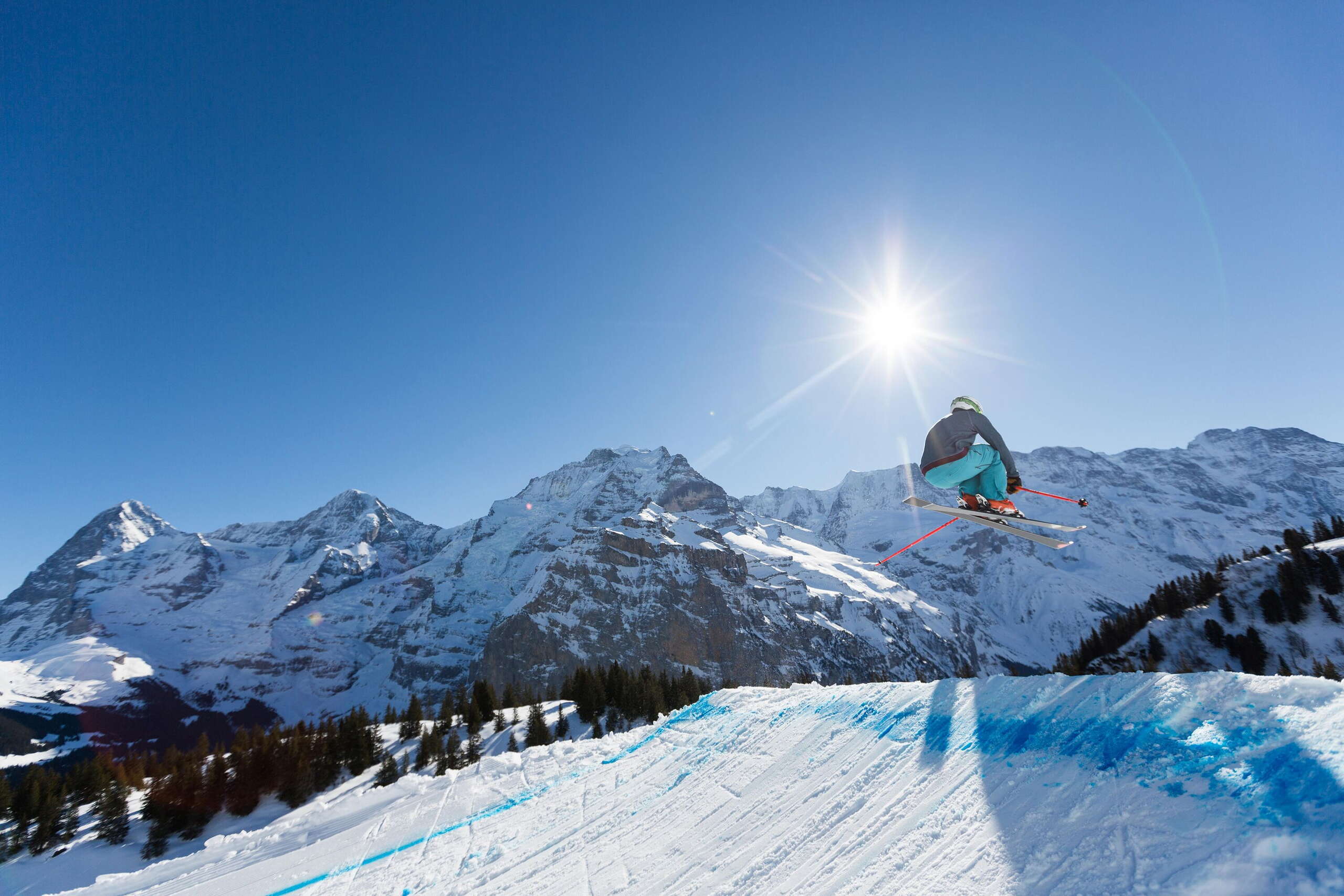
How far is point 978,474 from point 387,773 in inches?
1608

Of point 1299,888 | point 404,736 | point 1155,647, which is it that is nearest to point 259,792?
point 404,736

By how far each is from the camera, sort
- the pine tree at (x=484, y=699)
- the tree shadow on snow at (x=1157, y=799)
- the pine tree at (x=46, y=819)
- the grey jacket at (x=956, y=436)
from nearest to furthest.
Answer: the tree shadow on snow at (x=1157, y=799), the grey jacket at (x=956, y=436), the pine tree at (x=46, y=819), the pine tree at (x=484, y=699)

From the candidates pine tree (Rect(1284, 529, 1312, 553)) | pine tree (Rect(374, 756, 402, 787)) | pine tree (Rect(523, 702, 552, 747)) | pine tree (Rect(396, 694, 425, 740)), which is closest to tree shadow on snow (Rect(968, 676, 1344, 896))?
pine tree (Rect(374, 756, 402, 787))

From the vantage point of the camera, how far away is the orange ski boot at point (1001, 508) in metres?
10.9

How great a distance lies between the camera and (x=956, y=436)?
351 inches

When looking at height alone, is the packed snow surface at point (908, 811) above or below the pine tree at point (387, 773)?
above

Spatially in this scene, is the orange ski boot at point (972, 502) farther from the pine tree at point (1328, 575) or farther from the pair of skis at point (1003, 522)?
the pine tree at point (1328, 575)

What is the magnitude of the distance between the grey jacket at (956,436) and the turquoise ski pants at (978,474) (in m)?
0.14

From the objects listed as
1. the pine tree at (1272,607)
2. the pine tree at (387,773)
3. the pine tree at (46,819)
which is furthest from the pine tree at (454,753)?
the pine tree at (1272,607)

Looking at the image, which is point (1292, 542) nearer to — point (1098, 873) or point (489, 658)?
point (1098, 873)

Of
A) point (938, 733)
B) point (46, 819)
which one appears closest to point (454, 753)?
point (46, 819)

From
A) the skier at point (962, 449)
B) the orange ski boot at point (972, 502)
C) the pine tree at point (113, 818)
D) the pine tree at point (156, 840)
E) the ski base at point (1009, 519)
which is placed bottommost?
the pine tree at point (156, 840)

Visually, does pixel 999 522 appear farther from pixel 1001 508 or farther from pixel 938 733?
pixel 938 733

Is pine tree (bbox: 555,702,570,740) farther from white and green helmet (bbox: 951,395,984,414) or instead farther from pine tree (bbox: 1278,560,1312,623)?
pine tree (bbox: 1278,560,1312,623)
